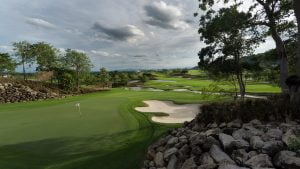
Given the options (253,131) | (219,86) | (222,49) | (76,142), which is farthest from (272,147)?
(219,86)

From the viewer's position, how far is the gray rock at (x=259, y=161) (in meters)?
4.09

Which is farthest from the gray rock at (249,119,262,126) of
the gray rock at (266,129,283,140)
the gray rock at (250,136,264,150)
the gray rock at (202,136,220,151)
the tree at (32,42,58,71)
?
the tree at (32,42,58,71)

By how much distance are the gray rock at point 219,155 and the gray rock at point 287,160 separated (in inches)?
28.5

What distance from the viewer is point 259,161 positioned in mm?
4160

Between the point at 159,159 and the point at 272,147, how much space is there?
8.04ft

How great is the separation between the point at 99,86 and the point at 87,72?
26.8 feet

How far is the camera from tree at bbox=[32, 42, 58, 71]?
4190 cm

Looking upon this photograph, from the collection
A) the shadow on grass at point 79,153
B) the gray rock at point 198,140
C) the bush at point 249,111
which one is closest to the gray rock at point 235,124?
the bush at point 249,111

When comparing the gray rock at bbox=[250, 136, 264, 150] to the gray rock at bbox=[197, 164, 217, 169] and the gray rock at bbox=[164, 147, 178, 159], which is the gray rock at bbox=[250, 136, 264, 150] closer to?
the gray rock at bbox=[197, 164, 217, 169]

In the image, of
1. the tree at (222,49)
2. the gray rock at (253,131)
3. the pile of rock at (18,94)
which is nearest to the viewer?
the gray rock at (253,131)

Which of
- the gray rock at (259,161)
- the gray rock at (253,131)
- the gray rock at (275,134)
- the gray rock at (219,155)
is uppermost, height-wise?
the gray rock at (275,134)

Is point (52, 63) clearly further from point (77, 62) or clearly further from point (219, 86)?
point (219, 86)

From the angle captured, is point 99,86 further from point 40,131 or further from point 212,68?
point 40,131

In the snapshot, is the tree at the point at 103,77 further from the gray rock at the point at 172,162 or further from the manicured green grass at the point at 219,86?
the gray rock at the point at 172,162
